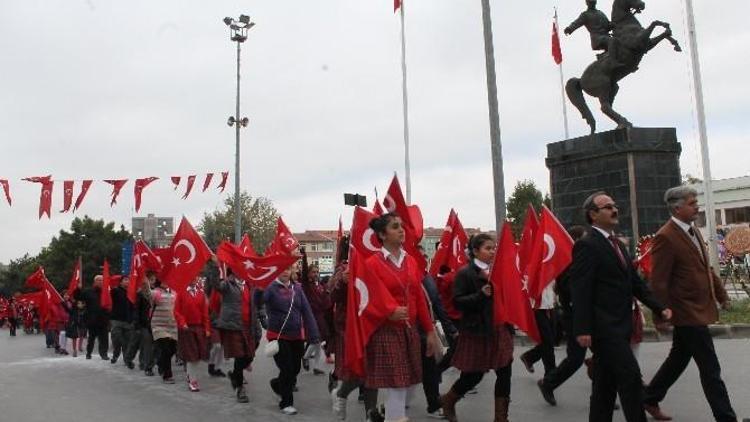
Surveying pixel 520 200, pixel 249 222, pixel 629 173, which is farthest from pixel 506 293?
pixel 520 200

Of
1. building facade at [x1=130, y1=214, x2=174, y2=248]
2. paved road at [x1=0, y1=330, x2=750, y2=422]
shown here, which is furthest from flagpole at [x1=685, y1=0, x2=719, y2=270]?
building facade at [x1=130, y1=214, x2=174, y2=248]

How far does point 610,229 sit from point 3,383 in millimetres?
9583

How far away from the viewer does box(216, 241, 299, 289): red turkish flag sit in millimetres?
8367

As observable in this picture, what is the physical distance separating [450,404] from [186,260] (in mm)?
4660

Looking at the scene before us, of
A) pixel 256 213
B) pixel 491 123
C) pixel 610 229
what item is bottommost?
pixel 610 229

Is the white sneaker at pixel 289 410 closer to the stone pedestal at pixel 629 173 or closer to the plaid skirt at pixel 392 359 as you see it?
the plaid skirt at pixel 392 359

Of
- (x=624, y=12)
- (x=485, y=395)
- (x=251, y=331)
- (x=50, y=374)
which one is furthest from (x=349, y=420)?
(x=624, y=12)

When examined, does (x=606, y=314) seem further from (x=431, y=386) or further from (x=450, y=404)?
(x=431, y=386)

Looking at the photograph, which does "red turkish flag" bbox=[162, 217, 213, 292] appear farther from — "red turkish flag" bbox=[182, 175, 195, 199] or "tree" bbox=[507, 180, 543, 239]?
"tree" bbox=[507, 180, 543, 239]

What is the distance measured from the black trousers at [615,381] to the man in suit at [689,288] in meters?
0.76

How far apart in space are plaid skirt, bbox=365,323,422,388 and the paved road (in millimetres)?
1682

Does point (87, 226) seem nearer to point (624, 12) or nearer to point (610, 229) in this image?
point (624, 12)

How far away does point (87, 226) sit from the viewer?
57.5 meters

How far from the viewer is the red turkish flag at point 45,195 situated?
21797mm
